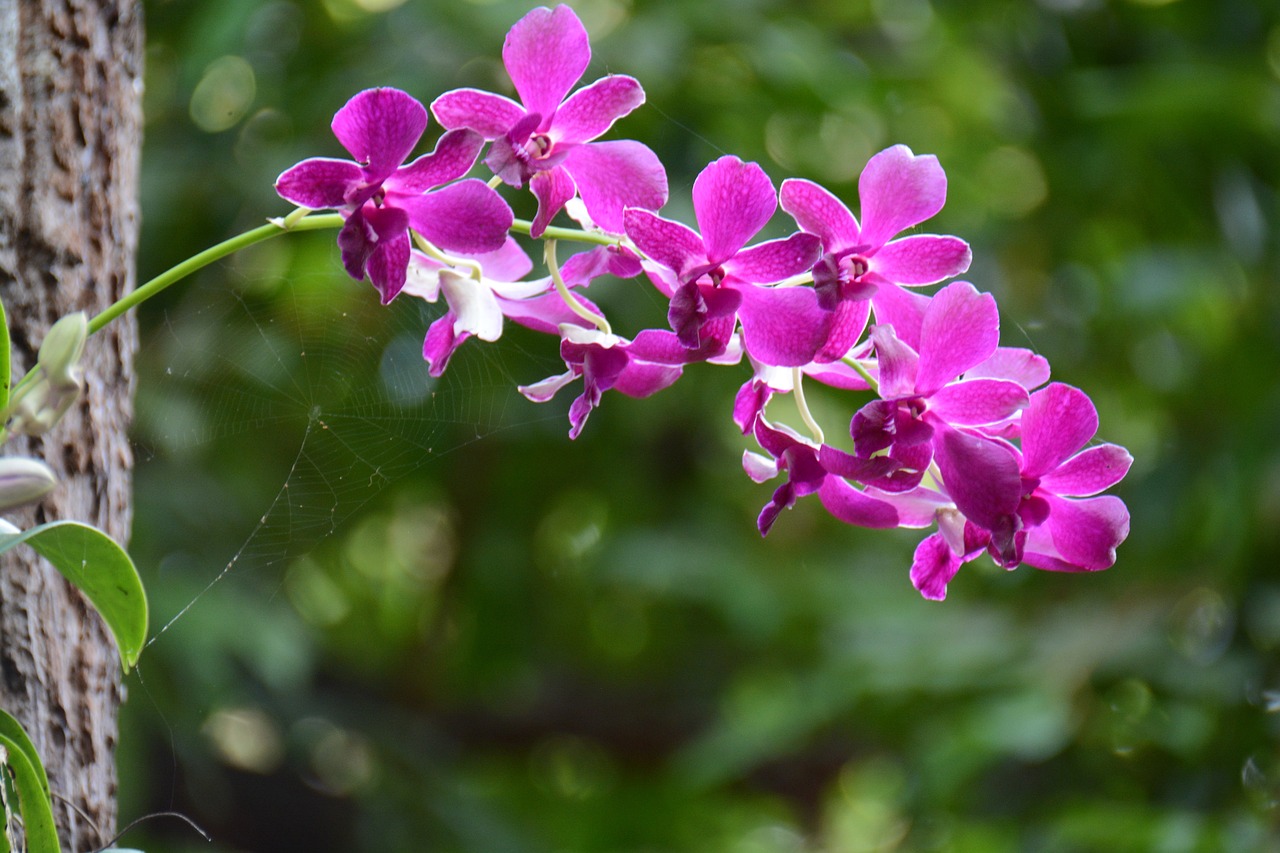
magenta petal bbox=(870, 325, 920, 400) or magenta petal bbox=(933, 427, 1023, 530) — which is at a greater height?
magenta petal bbox=(870, 325, 920, 400)

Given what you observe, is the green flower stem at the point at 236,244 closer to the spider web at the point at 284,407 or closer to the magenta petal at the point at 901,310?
the magenta petal at the point at 901,310

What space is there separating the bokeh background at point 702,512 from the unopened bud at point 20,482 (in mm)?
849

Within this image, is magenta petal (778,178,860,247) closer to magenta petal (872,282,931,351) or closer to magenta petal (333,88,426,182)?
magenta petal (872,282,931,351)

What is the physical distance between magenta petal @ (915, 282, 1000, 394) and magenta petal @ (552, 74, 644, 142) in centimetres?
14

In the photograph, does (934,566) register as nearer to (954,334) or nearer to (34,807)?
(954,334)

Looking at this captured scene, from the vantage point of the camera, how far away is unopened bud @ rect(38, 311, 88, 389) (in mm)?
405

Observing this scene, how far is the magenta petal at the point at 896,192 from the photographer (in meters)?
0.42

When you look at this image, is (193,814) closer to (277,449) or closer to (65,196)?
(277,449)

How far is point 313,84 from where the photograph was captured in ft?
6.66

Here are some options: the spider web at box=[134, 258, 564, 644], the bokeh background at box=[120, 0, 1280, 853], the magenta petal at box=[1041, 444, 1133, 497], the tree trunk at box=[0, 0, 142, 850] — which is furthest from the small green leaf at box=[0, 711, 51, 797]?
the bokeh background at box=[120, 0, 1280, 853]

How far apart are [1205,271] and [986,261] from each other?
0.41 m

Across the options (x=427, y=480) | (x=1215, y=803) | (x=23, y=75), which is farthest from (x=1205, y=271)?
(x=23, y=75)

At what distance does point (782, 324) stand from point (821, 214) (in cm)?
4

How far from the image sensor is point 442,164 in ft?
1.39
